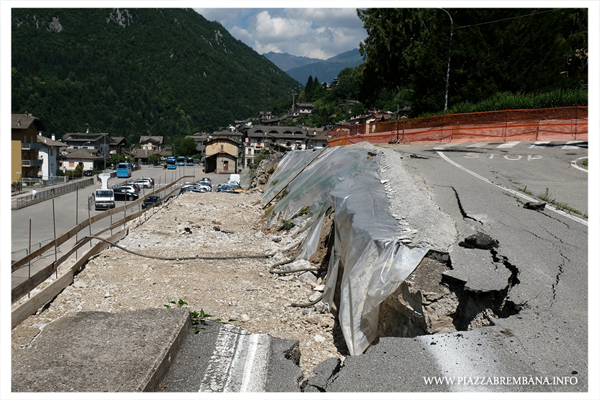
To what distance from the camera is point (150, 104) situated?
150 metres

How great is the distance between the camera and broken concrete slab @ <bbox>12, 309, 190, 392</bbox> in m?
3.89

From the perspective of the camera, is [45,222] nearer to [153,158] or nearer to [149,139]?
[153,158]

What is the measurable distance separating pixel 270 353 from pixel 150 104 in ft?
522

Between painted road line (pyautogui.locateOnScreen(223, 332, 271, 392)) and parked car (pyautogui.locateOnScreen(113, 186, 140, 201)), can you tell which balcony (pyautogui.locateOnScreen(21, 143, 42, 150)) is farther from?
painted road line (pyautogui.locateOnScreen(223, 332, 271, 392))

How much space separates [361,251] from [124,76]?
17032 centimetres

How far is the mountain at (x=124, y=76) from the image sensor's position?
5032 inches

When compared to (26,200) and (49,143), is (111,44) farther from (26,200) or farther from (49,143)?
(26,200)

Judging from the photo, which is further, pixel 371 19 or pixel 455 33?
pixel 371 19

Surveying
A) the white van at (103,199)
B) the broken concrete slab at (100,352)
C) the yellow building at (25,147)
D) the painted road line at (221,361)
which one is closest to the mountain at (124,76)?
the yellow building at (25,147)

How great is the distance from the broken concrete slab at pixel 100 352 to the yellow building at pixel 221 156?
68.0 metres

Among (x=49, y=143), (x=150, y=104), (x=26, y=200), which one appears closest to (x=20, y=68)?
(x=150, y=104)

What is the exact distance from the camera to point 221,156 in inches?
2874

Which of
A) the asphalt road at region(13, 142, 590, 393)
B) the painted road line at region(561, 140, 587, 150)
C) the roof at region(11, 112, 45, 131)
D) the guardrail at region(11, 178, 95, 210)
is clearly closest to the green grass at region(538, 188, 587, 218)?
the asphalt road at region(13, 142, 590, 393)

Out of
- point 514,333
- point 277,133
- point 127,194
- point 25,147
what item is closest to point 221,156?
point 277,133
